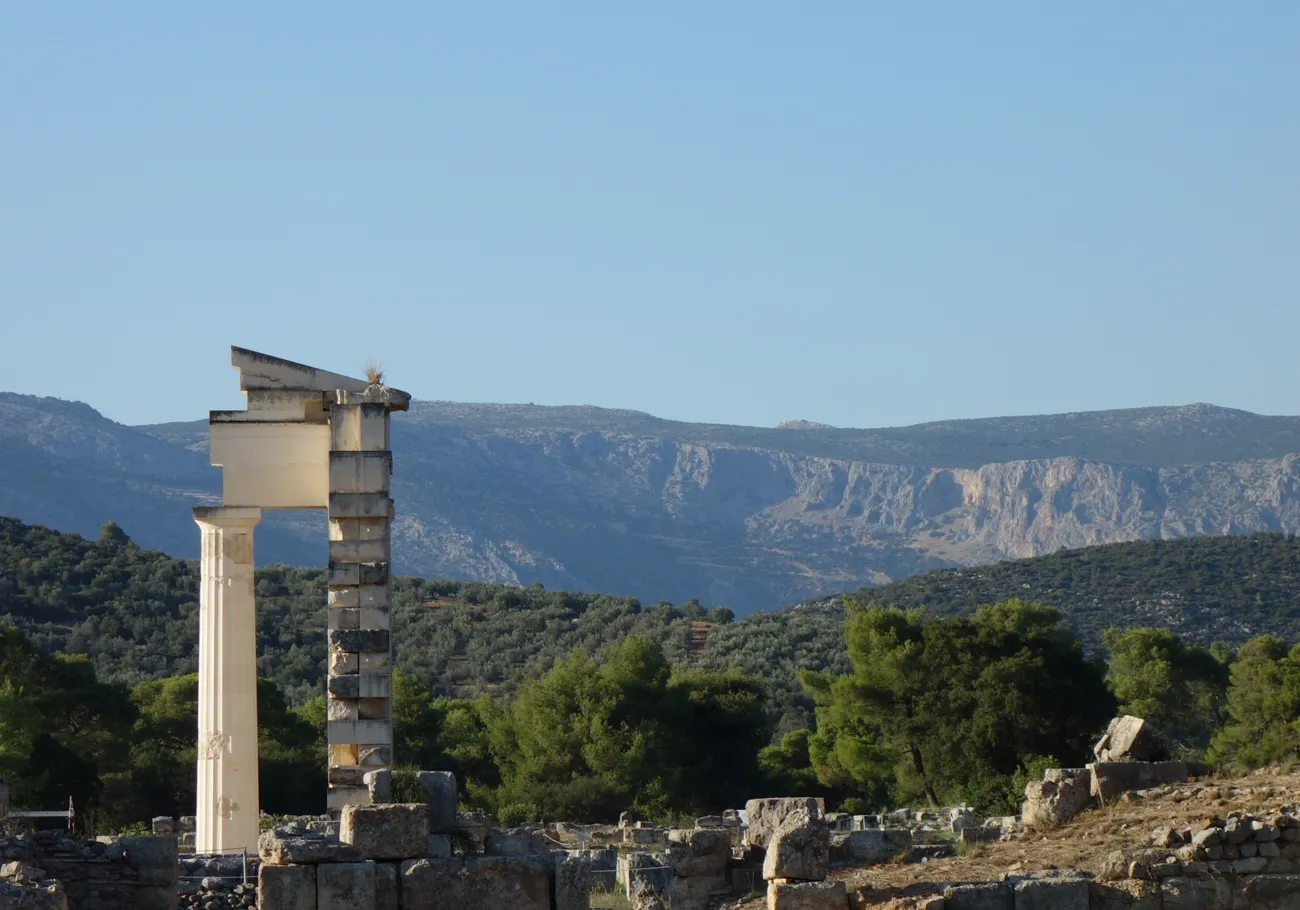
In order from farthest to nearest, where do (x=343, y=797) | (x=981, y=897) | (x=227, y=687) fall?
(x=227, y=687) < (x=343, y=797) < (x=981, y=897)

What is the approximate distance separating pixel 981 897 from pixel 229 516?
8283 mm

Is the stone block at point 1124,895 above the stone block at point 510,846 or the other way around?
the other way around

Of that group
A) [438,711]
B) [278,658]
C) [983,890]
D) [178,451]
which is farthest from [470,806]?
[178,451]

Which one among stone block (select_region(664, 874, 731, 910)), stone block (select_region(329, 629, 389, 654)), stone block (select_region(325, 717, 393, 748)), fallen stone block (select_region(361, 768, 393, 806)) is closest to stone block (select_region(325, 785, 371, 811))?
stone block (select_region(325, 717, 393, 748))

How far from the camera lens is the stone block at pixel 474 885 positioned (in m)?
13.9

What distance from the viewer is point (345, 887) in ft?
45.3

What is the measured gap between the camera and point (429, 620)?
2781 inches

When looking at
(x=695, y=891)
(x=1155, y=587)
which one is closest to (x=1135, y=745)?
(x=695, y=891)

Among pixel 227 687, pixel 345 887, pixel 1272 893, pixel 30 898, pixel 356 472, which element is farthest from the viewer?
pixel 227 687

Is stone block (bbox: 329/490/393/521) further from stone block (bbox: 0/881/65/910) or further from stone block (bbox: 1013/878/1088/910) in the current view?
stone block (bbox: 0/881/65/910)

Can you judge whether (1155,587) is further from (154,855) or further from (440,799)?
(440,799)

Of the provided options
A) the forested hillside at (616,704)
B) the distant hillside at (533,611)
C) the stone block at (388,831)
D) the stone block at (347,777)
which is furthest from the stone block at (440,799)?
the distant hillside at (533,611)

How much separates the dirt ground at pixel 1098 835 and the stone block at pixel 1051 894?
1.22m

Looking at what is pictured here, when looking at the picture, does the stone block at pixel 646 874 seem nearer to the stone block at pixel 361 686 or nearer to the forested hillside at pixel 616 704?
the stone block at pixel 361 686
